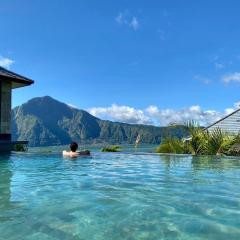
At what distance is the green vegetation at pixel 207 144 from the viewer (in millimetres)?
18703

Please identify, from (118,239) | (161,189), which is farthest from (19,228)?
(161,189)

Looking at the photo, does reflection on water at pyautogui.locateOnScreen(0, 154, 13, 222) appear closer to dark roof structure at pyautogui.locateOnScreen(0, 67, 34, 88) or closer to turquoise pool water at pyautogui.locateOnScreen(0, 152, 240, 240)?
turquoise pool water at pyautogui.locateOnScreen(0, 152, 240, 240)

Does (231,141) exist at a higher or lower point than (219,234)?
higher

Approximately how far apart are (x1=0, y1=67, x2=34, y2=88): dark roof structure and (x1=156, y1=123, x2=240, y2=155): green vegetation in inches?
309

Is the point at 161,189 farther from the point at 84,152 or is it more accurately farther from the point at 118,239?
the point at 84,152

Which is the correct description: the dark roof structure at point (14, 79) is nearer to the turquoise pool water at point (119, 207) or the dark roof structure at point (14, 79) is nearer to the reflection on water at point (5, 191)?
the reflection on water at point (5, 191)

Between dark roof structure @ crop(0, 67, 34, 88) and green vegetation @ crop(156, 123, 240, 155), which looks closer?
dark roof structure @ crop(0, 67, 34, 88)

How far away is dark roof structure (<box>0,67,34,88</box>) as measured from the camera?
18345 millimetres

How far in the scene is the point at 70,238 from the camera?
173 inches

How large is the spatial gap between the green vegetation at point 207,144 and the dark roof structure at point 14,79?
25.7ft

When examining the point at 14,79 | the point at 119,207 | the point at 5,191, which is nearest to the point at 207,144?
the point at 14,79

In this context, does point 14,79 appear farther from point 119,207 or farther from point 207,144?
point 119,207

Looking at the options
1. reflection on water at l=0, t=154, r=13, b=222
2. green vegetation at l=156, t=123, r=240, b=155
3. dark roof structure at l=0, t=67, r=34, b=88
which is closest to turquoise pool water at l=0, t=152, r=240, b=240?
reflection on water at l=0, t=154, r=13, b=222

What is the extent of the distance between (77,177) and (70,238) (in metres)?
5.59
